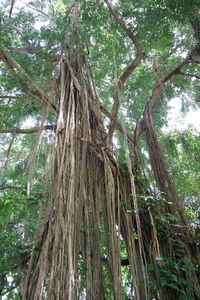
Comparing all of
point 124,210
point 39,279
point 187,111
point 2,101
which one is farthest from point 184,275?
point 187,111

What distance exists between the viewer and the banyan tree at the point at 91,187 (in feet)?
5.60

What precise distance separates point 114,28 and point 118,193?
1.87m

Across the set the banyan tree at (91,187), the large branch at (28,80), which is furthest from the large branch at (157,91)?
the large branch at (28,80)

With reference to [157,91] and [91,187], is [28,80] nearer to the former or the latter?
[91,187]

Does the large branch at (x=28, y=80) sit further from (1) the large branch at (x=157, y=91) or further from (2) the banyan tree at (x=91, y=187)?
(1) the large branch at (x=157, y=91)

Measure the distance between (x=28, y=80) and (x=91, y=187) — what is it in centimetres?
123

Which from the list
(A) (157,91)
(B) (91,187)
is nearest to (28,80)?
(B) (91,187)

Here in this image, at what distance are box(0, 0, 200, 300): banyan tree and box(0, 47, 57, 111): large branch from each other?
0.04ft

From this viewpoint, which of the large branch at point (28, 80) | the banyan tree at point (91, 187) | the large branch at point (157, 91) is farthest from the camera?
the large branch at point (157, 91)

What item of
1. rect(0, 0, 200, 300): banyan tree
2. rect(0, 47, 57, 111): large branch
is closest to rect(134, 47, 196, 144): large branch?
rect(0, 0, 200, 300): banyan tree

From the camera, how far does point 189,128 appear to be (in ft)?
14.9

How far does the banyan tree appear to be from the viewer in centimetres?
171

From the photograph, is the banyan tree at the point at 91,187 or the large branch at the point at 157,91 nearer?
the banyan tree at the point at 91,187

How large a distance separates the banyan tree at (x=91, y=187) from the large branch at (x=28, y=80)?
0.01 m
